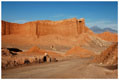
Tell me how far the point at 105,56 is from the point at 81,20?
57.1m

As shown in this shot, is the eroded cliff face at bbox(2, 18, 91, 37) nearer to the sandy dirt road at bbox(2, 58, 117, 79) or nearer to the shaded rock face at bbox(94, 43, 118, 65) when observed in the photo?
the shaded rock face at bbox(94, 43, 118, 65)

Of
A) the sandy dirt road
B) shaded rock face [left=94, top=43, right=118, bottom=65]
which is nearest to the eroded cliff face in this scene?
shaded rock face [left=94, top=43, right=118, bottom=65]

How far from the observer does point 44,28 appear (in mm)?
64062

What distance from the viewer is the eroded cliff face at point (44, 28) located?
62.7m

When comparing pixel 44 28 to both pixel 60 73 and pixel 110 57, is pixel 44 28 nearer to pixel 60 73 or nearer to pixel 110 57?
pixel 110 57

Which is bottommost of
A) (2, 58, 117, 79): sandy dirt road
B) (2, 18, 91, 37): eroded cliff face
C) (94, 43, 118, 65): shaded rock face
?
(2, 58, 117, 79): sandy dirt road

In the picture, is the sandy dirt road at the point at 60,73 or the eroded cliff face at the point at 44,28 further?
the eroded cliff face at the point at 44,28

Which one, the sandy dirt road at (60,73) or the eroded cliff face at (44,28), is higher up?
the eroded cliff face at (44,28)

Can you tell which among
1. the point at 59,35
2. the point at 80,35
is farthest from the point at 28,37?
the point at 80,35

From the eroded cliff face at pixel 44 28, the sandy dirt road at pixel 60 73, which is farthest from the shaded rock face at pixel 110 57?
the eroded cliff face at pixel 44 28

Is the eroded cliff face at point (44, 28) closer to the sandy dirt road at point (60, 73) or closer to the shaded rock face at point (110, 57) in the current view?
the shaded rock face at point (110, 57)

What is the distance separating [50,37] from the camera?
60.8 m

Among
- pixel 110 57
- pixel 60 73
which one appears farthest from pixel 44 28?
pixel 60 73

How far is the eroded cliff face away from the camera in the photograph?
6266cm
